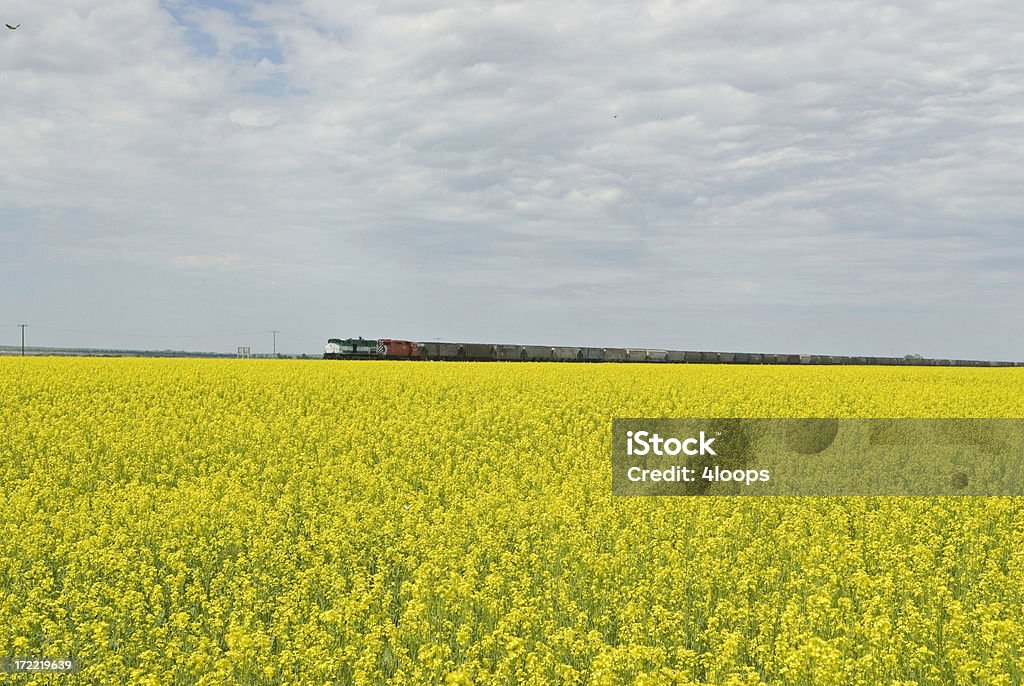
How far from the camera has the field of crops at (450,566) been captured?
22.6ft

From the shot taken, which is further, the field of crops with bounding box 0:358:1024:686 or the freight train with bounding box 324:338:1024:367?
the freight train with bounding box 324:338:1024:367

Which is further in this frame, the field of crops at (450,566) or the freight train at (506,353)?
the freight train at (506,353)

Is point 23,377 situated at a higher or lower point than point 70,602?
higher

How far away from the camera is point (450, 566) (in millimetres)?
9414

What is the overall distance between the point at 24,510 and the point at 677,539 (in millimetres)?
8712

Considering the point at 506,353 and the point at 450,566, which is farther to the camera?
the point at 506,353

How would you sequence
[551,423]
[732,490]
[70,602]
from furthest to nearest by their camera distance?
[551,423]
[732,490]
[70,602]

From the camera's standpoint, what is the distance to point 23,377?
27031mm

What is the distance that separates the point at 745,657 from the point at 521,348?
55.4 meters

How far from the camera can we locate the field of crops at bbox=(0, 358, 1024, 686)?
6883 mm

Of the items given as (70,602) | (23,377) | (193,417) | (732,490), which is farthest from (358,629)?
(23,377)

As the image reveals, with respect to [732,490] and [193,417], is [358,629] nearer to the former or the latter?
[732,490]

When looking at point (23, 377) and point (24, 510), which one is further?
point (23, 377)

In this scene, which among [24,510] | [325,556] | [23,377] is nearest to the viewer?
[325,556]
